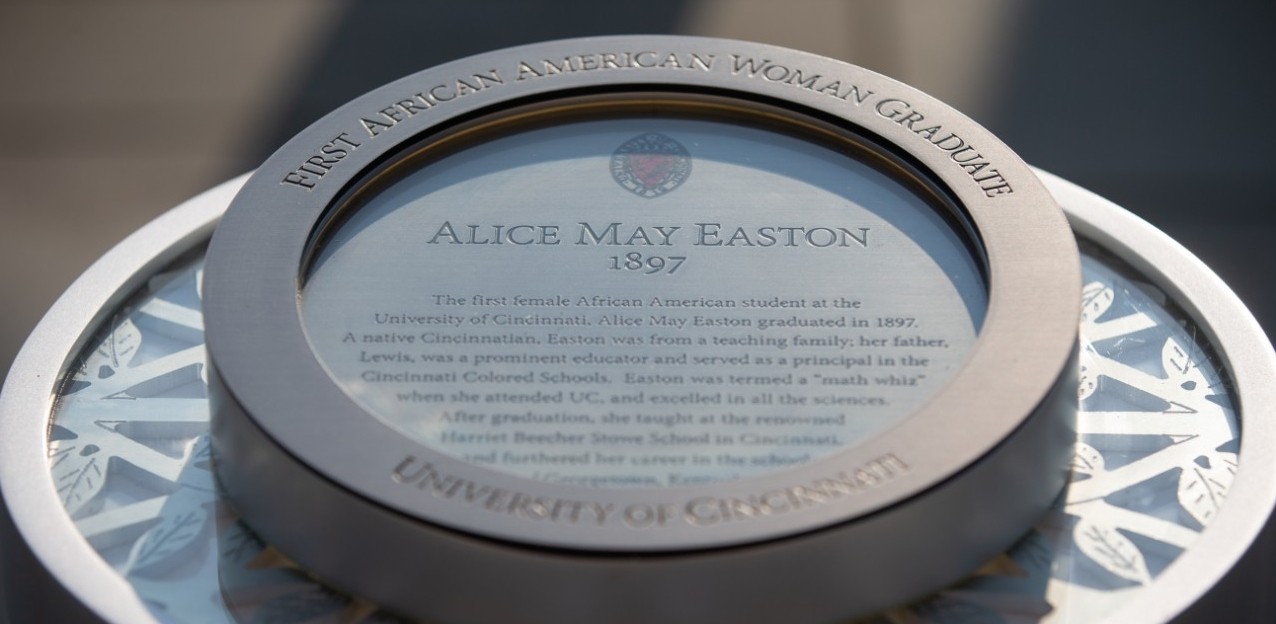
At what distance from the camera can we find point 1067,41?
520 centimetres

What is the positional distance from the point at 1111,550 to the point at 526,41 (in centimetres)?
298

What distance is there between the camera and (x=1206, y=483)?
9.35ft

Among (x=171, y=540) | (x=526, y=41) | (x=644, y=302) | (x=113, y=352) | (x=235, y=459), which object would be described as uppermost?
(x=526, y=41)

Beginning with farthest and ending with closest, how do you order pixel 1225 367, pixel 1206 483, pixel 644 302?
pixel 1225 367 → pixel 644 302 → pixel 1206 483

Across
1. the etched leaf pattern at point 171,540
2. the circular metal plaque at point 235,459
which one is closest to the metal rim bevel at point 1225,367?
the circular metal plaque at point 235,459

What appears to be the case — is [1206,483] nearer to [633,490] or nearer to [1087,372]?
[1087,372]

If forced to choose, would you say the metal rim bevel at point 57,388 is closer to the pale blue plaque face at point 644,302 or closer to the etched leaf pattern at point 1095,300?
the pale blue plaque face at point 644,302

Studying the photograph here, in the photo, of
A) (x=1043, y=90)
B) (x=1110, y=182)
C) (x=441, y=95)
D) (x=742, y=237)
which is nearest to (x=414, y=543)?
(x=742, y=237)

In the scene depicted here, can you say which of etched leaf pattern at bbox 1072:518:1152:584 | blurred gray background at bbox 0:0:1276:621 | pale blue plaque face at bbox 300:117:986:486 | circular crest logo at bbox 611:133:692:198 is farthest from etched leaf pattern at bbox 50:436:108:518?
etched leaf pattern at bbox 1072:518:1152:584

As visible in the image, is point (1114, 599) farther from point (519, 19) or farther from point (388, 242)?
point (519, 19)

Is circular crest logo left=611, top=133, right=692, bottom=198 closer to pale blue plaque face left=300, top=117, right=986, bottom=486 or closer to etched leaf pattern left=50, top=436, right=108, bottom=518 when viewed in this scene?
pale blue plaque face left=300, top=117, right=986, bottom=486

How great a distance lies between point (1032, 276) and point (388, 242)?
45.2 inches

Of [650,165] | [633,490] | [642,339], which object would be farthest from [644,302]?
[633,490]

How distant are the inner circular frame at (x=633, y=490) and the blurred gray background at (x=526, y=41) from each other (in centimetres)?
148
